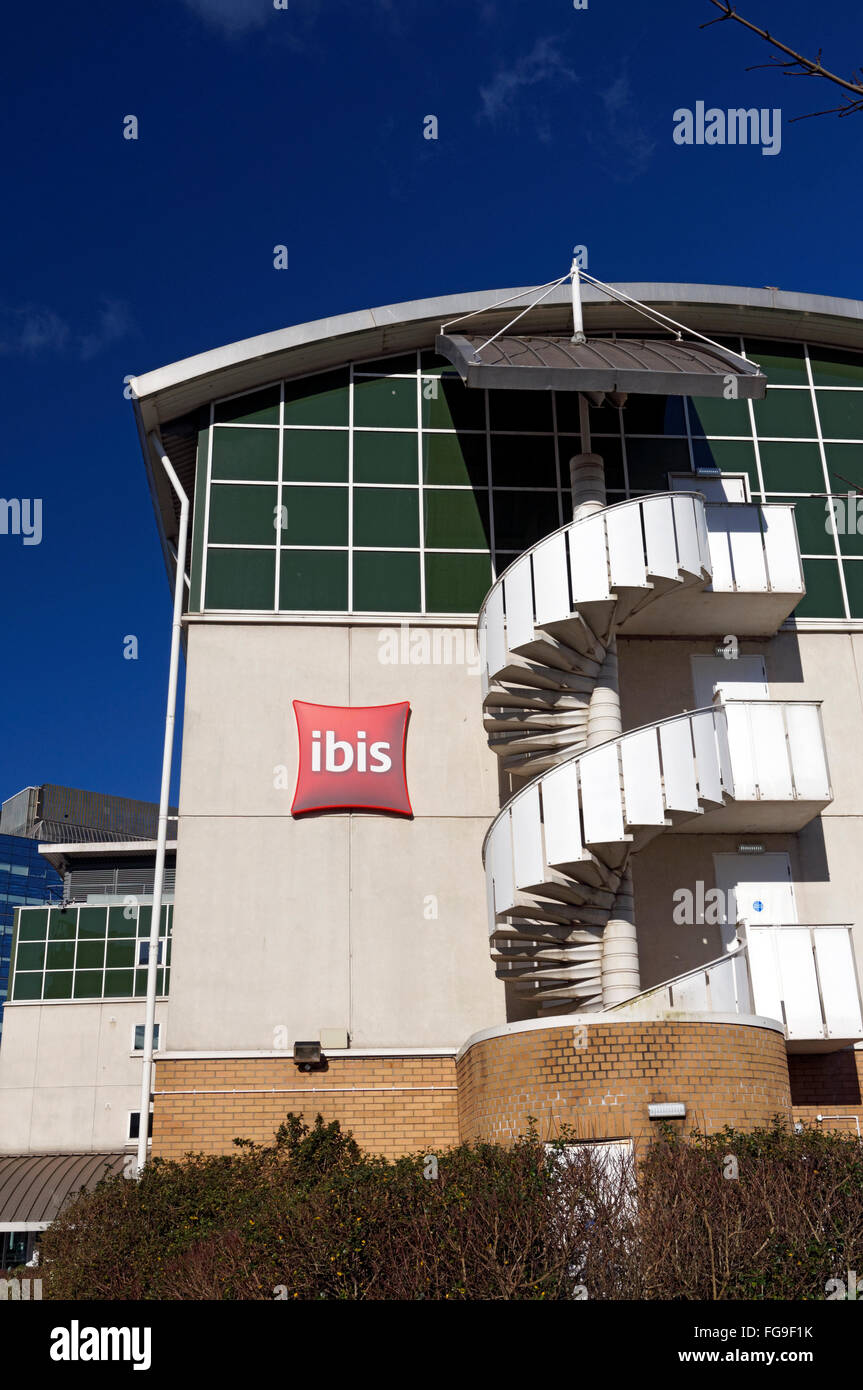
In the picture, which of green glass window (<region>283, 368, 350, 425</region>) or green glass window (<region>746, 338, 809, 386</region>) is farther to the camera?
green glass window (<region>746, 338, 809, 386</region>)

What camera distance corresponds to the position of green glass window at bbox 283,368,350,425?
2000 centimetres

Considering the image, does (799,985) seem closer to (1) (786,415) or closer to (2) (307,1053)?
(2) (307,1053)

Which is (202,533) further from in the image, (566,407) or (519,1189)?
(519,1189)

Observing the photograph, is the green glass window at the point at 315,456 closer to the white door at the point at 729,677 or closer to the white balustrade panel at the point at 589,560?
the white balustrade panel at the point at 589,560

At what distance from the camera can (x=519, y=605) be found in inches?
663

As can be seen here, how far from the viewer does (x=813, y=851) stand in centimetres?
1744

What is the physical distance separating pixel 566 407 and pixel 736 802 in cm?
A: 741

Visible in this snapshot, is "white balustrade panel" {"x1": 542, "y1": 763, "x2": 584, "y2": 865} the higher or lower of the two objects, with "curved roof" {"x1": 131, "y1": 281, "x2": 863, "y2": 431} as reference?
lower

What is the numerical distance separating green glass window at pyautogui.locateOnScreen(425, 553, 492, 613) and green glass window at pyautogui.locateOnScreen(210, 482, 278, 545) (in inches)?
96.3

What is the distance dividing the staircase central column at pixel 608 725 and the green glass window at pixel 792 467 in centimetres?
296

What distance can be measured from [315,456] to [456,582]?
3.01 metres

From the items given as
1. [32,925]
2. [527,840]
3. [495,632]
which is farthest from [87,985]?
[527,840]

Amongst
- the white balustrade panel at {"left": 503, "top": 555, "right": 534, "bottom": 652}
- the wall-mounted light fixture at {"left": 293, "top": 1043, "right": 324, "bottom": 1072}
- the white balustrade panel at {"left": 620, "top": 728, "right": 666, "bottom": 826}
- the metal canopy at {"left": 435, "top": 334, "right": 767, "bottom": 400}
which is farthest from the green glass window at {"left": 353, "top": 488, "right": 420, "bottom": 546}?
the wall-mounted light fixture at {"left": 293, "top": 1043, "right": 324, "bottom": 1072}

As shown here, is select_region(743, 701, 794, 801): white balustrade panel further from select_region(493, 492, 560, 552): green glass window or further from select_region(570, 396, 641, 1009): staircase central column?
select_region(493, 492, 560, 552): green glass window
